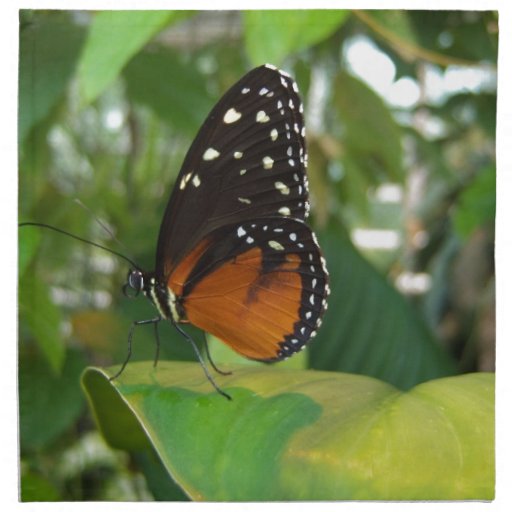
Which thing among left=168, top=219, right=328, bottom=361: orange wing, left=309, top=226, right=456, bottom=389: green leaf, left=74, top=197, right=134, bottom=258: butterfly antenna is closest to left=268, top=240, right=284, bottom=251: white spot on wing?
left=168, top=219, right=328, bottom=361: orange wing

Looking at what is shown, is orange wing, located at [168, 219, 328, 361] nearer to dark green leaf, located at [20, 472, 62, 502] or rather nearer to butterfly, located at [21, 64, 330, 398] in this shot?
butterfly, located at [21, 64, 330, 398]

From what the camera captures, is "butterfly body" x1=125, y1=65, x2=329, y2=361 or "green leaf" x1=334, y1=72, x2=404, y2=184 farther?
"green leaf" x1=334, y1=72, x2=404, y2=184

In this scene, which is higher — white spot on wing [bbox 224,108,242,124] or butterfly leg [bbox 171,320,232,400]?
white spot on wing [bbox 224,108,242,124]

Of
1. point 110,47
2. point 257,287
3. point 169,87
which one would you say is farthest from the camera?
point 169,87

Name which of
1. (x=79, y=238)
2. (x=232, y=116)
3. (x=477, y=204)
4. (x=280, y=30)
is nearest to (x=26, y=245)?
(x=79, y=238)

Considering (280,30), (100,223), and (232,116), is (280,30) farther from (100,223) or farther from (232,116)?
(100,223)

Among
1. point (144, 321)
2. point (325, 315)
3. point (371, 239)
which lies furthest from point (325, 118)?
point (144, 321)

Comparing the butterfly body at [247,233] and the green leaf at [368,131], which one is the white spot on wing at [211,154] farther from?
the green leaf at [368,131]
